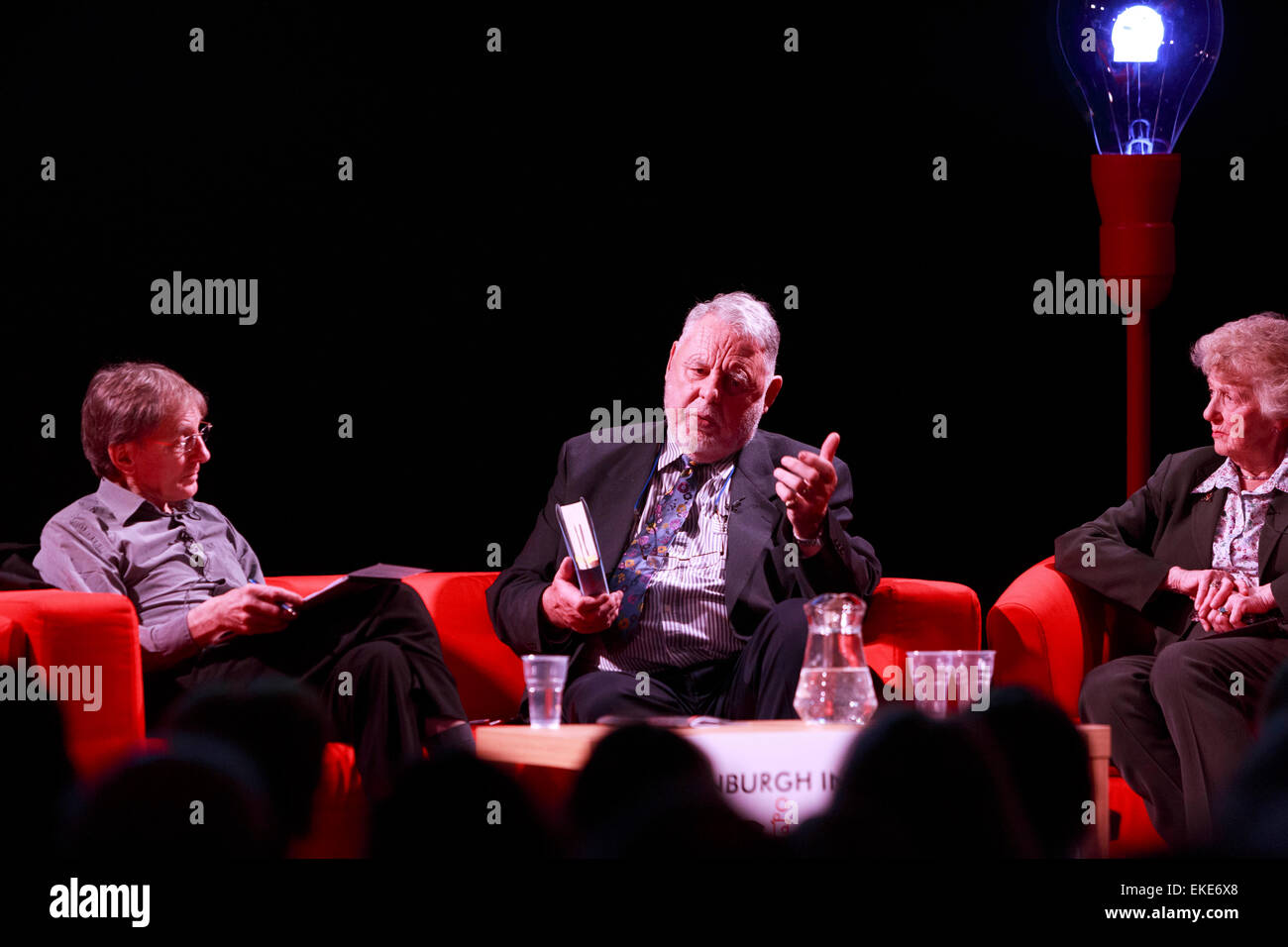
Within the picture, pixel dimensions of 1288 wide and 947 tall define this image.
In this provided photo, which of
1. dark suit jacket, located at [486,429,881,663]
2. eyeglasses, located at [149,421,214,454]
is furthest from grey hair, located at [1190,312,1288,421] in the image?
eyeglasses, located at [149,421,214,454]

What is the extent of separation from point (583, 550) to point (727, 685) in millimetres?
473

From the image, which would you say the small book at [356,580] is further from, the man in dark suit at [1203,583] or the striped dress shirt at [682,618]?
the man in dark suit at [1203,583]

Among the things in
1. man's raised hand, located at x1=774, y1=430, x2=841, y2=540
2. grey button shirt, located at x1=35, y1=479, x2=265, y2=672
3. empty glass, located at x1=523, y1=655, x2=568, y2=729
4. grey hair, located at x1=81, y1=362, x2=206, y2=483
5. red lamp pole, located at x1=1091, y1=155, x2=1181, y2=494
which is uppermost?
red lamp pole, located at x1=1091, y1=155, x2=1181, y2=494

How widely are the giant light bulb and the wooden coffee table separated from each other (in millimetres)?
2024

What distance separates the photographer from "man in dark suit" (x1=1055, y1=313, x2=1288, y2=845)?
3.19 metres

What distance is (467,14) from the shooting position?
4199 mm

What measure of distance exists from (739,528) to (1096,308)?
139 centimetres

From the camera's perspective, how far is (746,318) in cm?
349

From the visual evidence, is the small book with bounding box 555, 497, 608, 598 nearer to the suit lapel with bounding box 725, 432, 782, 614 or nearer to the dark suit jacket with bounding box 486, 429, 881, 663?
the dark suit jacket with bounding box 486, 429, 881, 663

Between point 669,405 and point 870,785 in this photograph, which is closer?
point 870,785

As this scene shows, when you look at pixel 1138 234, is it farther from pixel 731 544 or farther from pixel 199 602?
pixel 199 602

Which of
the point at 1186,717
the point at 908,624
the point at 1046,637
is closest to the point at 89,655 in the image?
the point at 908,624
